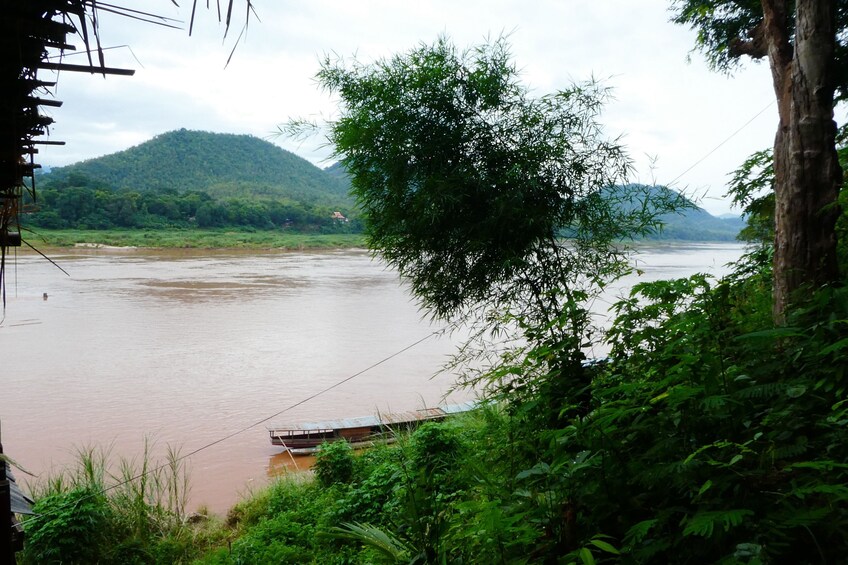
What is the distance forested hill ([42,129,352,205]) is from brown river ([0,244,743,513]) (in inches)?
1381

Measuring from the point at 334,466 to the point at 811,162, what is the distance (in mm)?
4673

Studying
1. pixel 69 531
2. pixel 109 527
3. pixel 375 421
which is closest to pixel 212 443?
pixel 375 421

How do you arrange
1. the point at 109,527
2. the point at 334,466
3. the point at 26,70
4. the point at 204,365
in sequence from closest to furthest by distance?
the point at 26,70
the point at 109,527
the point at 334,466
the point at 204,365

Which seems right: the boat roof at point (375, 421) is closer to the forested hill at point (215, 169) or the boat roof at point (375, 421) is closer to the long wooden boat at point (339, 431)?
the long wooden boat at point (339, 431)

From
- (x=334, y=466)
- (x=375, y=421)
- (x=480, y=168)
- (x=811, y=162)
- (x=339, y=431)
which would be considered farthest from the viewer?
(x=375, y=421)

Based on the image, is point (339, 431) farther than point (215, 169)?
No

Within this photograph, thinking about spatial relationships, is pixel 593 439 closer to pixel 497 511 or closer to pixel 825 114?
pixel 497 511

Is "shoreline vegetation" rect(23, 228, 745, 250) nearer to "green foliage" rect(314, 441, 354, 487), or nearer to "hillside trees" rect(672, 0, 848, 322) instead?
"green foliage" rect(314, 441, 354, 487)

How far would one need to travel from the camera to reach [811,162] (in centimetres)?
252

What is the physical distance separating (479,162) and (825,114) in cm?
199

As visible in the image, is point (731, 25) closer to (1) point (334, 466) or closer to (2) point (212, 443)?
(1) point (334, 466)

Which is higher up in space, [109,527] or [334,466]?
[334,466]

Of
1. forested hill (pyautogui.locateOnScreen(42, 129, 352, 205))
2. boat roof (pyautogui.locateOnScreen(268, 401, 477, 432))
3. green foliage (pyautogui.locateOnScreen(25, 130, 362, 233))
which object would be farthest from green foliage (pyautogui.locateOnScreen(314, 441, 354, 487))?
forested hill (pyautogui.locateOnScreen(42, 129, 352, 205))

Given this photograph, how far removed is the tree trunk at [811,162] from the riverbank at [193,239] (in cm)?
2741
